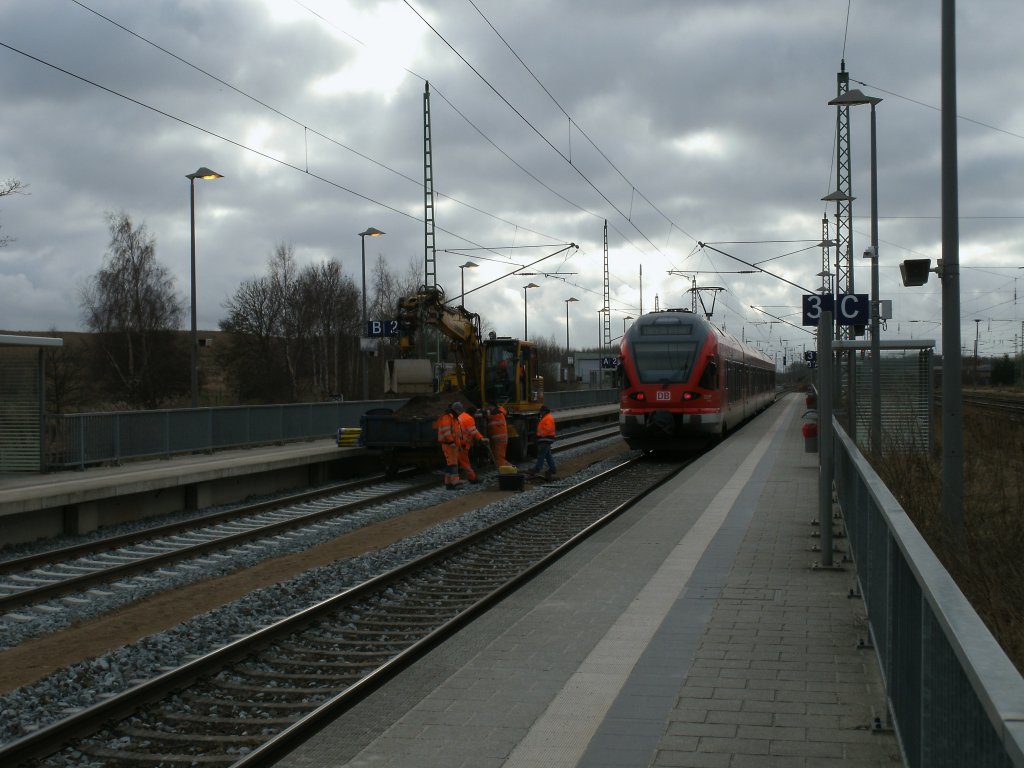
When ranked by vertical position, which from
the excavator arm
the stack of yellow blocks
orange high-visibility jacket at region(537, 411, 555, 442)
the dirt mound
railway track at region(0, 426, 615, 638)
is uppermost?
the excavator arm

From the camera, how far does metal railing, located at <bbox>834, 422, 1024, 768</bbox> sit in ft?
7.41

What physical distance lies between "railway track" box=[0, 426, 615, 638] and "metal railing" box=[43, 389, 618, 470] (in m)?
4.92

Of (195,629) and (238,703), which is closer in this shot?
(238,703)

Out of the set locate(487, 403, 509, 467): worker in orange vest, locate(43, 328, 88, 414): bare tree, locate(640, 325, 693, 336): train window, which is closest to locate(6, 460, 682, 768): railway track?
locate(487, 403, 509, 467): worker in orange vest

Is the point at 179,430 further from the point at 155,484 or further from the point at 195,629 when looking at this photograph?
the point at 195,629

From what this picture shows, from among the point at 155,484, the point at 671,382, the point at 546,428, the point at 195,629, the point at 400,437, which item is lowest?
Answer: the point at 195,629

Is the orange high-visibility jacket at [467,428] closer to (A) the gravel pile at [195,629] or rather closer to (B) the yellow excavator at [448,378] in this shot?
(B) the yellow excavator at [448,378]

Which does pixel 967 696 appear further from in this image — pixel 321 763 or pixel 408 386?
pixel 408 386

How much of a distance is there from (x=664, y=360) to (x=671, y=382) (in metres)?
0.60

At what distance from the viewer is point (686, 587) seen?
9.10 m

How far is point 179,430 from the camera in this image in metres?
22.7

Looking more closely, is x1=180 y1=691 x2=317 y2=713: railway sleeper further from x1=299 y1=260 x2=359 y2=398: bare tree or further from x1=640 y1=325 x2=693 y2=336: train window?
x1=299 y1=260 x2=359 y2=398: bare tree

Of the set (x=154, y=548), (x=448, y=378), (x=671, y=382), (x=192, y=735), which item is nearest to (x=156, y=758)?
(x=192, y=735)

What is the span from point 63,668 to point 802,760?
5.22 metres
